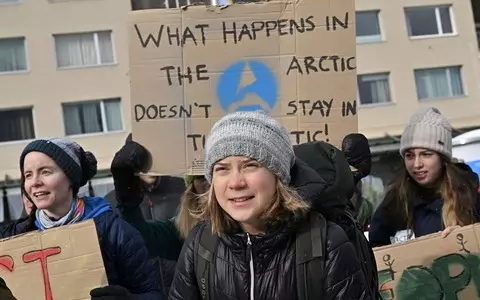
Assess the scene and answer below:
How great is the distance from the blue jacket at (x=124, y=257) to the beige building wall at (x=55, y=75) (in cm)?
1792

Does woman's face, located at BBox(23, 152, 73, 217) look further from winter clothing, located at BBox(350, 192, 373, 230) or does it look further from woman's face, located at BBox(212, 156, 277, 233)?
winter clothing, located at BBox(350, 192, 373, 230)

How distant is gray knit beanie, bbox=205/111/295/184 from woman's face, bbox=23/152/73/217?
723 millimetres

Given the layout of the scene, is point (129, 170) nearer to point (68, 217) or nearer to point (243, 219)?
point (68, 217)

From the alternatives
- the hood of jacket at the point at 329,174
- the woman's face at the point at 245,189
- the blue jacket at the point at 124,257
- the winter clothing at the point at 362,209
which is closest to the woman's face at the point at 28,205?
the blue jacket at the point at 124,257

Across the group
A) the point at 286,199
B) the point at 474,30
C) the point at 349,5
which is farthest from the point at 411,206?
the point at 474,30

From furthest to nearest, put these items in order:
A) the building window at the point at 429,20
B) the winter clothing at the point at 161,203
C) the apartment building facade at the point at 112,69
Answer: the building window at the point at 429,20 → the apartment building facade at the point at 112,69 → the winter clothing at the point at 161,203

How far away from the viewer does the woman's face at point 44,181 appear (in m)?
2.76

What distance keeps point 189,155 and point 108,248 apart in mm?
698

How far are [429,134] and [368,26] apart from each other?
787 inches

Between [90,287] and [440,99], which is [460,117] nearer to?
[440,99]

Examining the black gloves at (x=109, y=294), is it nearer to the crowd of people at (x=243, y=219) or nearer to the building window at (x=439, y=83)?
the crowd of people at (x=243, y=219)

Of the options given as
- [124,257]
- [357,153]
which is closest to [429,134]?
[357,153]

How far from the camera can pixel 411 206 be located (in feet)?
12.1

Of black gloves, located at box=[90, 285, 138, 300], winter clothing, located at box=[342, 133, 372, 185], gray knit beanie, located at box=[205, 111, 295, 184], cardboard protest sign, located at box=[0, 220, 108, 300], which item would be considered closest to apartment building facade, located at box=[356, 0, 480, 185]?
winter clothing, located at box=[342, 133, 372, 185]
